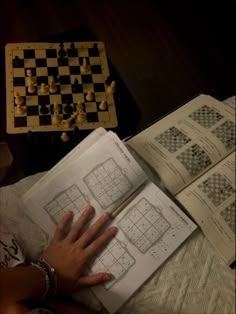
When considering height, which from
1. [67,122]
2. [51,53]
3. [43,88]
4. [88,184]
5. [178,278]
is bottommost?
[178,278]

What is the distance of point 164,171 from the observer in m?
0.84

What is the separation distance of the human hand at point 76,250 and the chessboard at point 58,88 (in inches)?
13.0

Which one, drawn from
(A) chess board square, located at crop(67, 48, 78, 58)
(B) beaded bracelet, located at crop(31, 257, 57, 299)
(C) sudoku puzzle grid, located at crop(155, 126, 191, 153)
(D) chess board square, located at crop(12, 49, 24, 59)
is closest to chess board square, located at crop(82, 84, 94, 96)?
(A) chess board square, located at crop(67, 48, 78, 58)

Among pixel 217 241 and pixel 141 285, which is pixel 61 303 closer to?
pixel 141 285

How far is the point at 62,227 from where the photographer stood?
779 millimetres

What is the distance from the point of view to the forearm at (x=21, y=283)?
0.63m

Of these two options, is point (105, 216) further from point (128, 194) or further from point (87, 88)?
point (87, 88)

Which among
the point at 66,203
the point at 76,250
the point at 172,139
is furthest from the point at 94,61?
the point at 76,250

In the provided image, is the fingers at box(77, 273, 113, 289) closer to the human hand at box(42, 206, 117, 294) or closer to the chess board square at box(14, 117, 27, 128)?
the human hand at box(42, 206, 117, 294)

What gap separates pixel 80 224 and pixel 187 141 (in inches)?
13.0

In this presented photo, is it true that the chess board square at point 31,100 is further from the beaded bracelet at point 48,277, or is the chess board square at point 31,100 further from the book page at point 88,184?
the beaded bracelet at point 48,277

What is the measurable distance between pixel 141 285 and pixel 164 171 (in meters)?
0.26

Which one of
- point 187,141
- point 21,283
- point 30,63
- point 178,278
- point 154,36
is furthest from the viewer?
point 154,36

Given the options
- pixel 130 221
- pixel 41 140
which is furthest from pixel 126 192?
pixel 41 140
